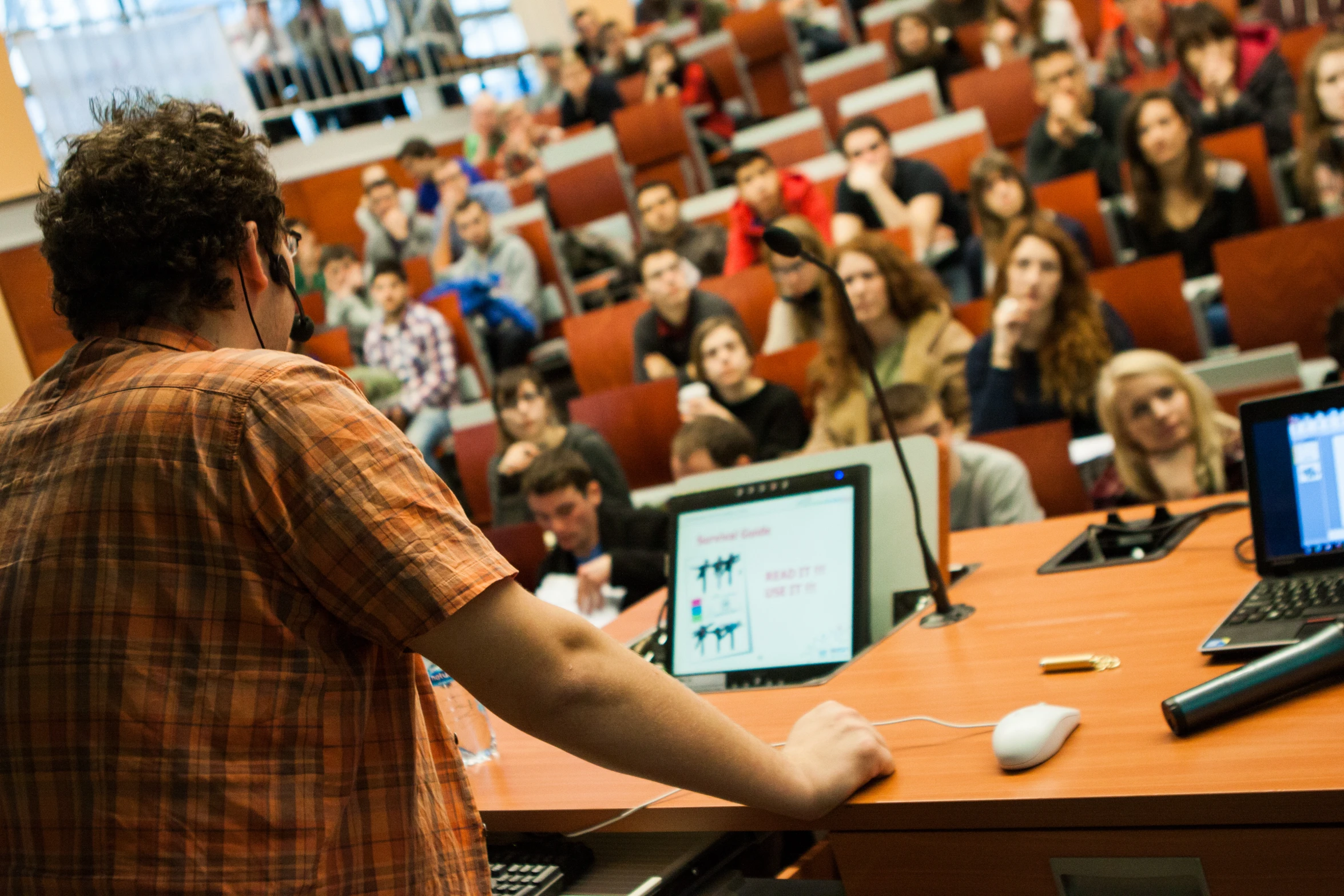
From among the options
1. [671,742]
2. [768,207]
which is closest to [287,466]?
[671,742]

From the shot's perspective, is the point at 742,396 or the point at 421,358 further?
the point at 421,358

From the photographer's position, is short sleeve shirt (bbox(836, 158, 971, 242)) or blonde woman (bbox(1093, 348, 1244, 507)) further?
short sleeve shirt (bbox(836, 158, 971, 242))

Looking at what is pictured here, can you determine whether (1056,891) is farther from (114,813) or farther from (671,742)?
(114,813)

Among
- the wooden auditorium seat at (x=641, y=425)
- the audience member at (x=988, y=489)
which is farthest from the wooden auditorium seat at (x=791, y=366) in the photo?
the audience member at (x=988, y=489)

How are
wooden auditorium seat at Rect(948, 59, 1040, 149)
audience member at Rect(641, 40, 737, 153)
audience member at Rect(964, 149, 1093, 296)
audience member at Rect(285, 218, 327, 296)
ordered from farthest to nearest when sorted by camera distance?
1. audience member at Rect(641, 40, 737, 153)
2. audience member at Rect(285, 218, 327, 296)
3. wooden auditorium seat at Rect(948, 59, 1040, 149)
4. audience member at Rect(964, 149, 1093, 296)

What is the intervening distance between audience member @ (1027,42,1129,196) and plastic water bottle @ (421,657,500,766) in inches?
148

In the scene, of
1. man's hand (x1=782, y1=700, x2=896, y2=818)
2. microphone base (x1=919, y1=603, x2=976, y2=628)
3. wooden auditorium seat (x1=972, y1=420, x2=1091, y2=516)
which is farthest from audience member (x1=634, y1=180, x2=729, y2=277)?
man's hand (x1=782, y1=700, x2=896, y2=818)

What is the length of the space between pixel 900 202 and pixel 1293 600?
11.8ft

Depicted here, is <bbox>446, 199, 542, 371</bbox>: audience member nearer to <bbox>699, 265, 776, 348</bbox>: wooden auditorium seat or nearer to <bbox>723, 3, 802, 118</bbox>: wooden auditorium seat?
<bbox>699, 265, 776, 348</bbox>: wooden auditorium seat

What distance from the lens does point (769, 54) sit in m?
7.19

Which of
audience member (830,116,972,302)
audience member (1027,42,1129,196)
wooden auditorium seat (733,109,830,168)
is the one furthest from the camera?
wooden auditorium seat (733,109,830,168)

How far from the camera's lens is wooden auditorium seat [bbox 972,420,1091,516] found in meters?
2.75

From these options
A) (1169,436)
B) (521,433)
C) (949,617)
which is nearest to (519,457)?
(521,433)

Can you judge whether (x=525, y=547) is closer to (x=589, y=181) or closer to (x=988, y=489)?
(x=988, y=489)
